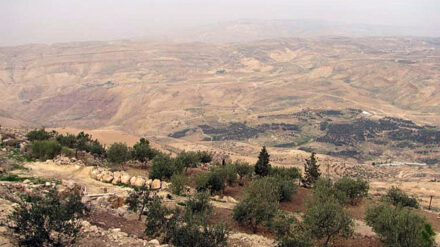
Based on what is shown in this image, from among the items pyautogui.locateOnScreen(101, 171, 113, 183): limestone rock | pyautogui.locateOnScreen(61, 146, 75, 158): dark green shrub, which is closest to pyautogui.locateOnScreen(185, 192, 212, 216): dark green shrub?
pyautogui.locateOnScreen(101, 171, 113, 183): limestone rock

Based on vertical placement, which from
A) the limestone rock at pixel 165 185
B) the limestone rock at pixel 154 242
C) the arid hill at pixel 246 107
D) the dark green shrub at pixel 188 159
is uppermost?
the limestone rock at pixel 154 242

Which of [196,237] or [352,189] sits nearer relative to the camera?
[196,237]

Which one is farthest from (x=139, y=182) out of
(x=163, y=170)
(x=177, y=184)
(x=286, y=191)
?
(x=286, y=191)

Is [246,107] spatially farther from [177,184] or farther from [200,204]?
[200,204]

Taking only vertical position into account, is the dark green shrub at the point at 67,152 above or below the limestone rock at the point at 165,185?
above

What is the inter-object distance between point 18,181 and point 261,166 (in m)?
25.0

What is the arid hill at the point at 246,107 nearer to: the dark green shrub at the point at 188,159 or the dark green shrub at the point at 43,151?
the dark green shrub at the point at 188,159

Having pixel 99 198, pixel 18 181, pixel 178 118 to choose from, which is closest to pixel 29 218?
pixel 99 198

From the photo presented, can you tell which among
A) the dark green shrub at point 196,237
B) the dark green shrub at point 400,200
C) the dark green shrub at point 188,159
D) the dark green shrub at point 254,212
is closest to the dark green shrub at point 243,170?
the dark green shrub at point 188,159

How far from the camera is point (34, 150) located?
37.7m

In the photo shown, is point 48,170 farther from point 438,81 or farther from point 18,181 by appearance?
point 438,81

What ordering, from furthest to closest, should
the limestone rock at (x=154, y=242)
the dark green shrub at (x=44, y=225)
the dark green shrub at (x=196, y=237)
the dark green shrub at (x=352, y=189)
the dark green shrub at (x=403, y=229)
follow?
1. the dark green shrub at (x=352, y=189)
2. the dark green shrub at (x=403, y=229)
3. the limestone rock at (x=154, y=242)
4. the dark green shrub at (x=196, y=237)
5. the dark green shrub at (x=44, y=225)

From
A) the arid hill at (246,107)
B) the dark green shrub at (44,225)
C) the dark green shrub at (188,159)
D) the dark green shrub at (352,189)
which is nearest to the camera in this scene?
the dark green shrub at (44,225)

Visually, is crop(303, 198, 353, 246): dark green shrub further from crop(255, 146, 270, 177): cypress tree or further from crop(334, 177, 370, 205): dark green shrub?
crop(255, 146, 270, 177): cypress tree
